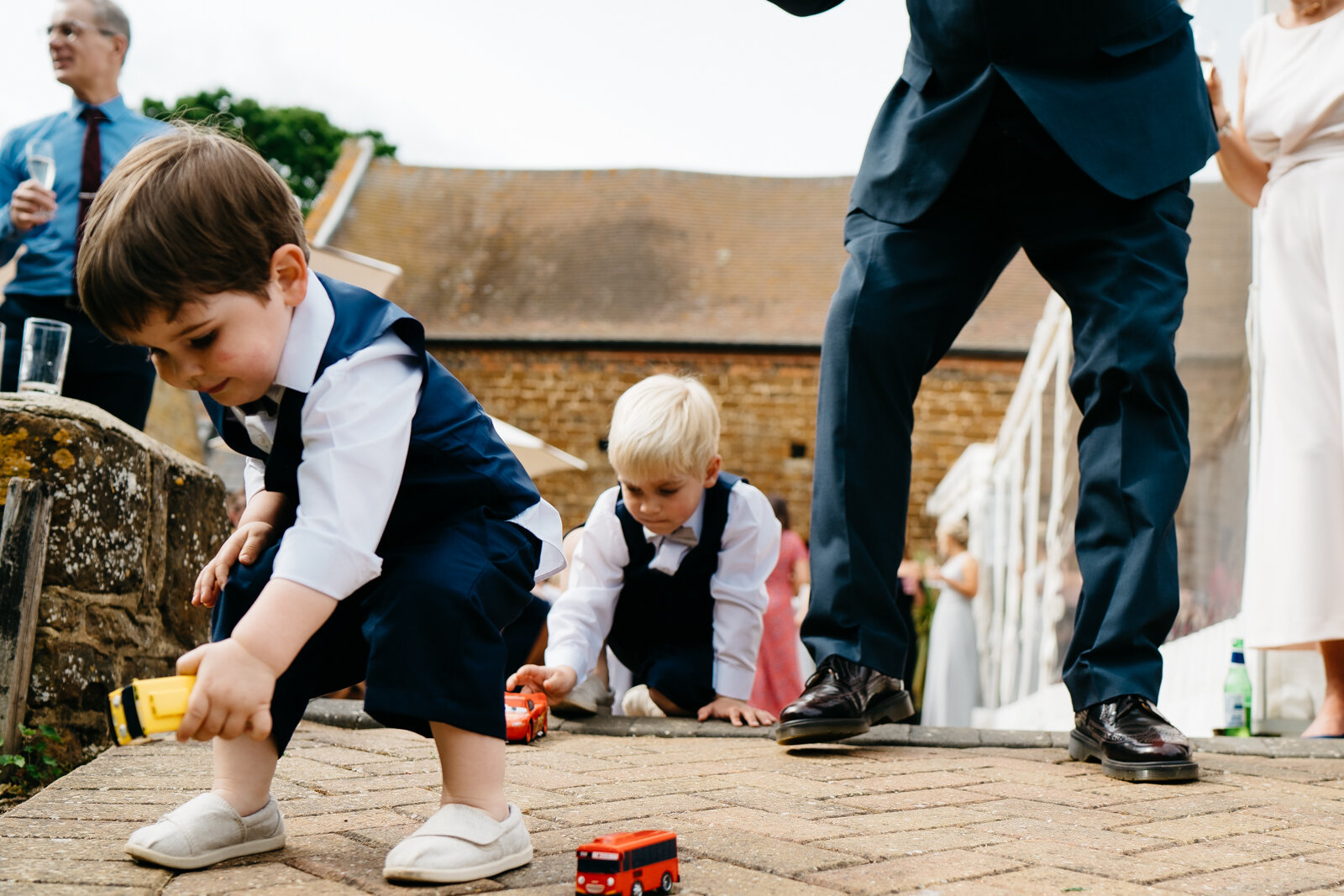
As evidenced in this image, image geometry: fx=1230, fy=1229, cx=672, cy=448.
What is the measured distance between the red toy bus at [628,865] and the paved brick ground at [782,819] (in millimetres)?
59

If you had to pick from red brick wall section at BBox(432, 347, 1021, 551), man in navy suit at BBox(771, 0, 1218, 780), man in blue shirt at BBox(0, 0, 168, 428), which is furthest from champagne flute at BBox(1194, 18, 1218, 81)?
red brick wall section at BBox(432, 347, 1021, 551)

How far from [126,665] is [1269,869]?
2.41m

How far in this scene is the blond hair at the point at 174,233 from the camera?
1.44 m

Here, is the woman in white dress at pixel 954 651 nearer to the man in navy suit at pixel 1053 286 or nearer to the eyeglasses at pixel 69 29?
the man in navy suit at pixel 1053 286

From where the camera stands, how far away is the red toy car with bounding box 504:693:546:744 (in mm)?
2785

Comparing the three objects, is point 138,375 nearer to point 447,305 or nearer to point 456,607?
point 456,607

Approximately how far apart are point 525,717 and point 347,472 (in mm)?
1460

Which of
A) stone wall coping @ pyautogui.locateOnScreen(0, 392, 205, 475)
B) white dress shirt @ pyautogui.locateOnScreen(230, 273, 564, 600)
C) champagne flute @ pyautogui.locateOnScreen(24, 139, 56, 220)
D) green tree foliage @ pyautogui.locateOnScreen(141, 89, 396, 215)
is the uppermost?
green tree foliage @ pyautogui.locateOnScreen(141, 89, 396, 215)

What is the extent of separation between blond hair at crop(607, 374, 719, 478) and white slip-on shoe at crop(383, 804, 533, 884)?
1.69 meters

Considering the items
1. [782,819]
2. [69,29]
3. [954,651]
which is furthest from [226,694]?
[954,651]

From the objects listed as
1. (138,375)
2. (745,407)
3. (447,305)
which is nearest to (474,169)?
(447,305)

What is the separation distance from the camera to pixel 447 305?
77.0ft

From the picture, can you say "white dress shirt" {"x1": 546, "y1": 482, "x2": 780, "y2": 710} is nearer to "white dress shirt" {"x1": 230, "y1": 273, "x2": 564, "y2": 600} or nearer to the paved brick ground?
the paved brick ground

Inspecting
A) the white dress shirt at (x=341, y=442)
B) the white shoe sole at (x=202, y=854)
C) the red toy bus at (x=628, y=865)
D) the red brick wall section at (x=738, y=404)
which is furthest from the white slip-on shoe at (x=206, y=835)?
the red brick wall section at (x=738, y=404)
